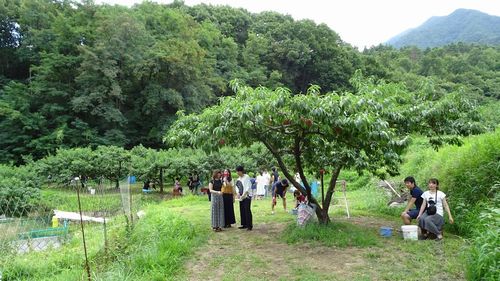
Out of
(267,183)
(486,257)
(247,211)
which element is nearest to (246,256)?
(247,211)

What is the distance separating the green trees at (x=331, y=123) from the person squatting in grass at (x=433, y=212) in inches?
38.0

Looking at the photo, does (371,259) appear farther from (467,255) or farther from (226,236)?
(226,236)

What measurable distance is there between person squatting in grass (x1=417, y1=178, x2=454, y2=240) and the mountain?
4387 inches

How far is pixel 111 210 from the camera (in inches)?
452

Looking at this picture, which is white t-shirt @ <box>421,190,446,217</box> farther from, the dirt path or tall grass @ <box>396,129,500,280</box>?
the dirt path

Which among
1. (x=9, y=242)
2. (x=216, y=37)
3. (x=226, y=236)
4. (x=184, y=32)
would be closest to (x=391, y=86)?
(x=226, y=236)

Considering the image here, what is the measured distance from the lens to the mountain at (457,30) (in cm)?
11738

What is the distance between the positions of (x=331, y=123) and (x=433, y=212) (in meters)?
2.87

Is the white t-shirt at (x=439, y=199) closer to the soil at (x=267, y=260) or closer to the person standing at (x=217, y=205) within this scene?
the soil at (x=267, y=260)

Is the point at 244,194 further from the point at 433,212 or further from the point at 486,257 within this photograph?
the point at 486,257

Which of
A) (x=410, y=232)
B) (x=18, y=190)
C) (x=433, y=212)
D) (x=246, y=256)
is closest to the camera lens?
(x=246, y=256)

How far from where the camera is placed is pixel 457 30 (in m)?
130

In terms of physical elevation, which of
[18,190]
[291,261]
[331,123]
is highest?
[331,123]

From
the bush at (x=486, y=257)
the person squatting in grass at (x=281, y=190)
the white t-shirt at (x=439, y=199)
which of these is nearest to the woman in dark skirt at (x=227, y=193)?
the person squatting in grass at (x=281, y=190)
